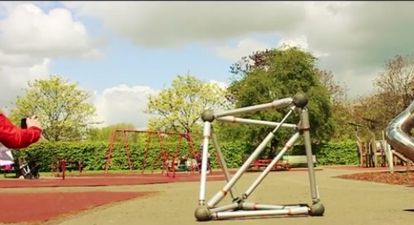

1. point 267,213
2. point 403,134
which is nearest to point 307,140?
point 267,213

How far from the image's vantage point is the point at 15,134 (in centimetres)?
549

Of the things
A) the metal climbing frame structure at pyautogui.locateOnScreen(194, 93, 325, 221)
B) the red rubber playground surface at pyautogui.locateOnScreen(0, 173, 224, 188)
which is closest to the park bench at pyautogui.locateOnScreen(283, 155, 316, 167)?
the red rubber playground surface at pyautogui.locateOnScreen(0, 173, 224, 188)

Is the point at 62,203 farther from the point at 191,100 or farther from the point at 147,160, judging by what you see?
the point at 191,100

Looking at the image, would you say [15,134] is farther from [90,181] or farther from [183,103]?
[183,103]

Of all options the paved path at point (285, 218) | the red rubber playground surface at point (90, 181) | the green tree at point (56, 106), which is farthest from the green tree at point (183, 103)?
the paved path at point (285, 218)

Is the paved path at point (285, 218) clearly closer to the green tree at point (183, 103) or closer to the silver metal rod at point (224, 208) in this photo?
the silver metal rod at point (224, 208)

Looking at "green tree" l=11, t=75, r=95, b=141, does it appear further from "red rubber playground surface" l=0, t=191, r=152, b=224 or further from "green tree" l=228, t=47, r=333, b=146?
"red rubber playground surface" l=0, t=191, r=152, b=224

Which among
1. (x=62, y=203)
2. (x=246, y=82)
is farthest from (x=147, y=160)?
(x=62, y=203)

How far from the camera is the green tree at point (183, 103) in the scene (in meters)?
81.5

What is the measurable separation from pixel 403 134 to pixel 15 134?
7982mm

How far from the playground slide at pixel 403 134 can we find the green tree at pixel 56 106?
69966mm

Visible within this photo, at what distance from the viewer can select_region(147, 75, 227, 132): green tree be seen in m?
81.5

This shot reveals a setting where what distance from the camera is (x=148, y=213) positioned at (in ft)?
44.9

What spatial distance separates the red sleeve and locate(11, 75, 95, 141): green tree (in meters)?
74.5
